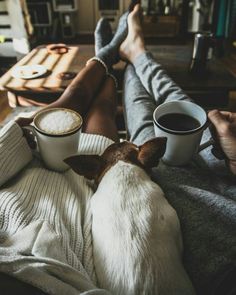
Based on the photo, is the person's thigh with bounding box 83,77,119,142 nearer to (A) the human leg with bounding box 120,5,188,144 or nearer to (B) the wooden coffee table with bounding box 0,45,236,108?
(A) the human leg with bounding box 120,5,188,144

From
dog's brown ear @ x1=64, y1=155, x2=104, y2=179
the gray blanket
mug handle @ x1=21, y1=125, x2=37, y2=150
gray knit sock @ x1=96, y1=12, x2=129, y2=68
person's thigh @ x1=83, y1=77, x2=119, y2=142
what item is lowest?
the gray blanket

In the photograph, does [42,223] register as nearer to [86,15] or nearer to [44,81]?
[44,81]

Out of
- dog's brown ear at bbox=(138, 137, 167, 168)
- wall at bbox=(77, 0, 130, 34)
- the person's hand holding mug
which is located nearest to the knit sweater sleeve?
dog's brown ear at bbox=(138, 137, 167, 168)

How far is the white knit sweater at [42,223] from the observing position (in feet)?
1.26

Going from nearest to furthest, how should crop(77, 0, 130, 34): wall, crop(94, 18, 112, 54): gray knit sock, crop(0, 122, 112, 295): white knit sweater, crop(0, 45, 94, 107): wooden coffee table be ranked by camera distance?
crop(0, 122, 112, 295): white knit sweater
crop(0, 45, 94, 107): wooden coffee table
crop(94, 18, 112, 54): gray knit sock
crop(77, 0, 130, 34): wall

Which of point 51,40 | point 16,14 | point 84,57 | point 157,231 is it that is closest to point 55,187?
point 157,231

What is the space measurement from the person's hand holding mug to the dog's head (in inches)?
5.2

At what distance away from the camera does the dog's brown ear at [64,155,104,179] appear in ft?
1.94

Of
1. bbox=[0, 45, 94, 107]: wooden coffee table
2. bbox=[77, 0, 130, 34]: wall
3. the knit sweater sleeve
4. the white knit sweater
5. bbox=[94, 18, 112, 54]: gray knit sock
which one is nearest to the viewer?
the white knit sweater

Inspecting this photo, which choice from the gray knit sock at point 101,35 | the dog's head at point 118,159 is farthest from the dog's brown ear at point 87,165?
the gray knit sock at point 101,35

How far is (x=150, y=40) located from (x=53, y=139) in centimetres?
280

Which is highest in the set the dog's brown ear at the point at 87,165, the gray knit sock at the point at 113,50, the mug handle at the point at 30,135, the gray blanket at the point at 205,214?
the gray knit sock at the point at 113,50

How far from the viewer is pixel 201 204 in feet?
1.87

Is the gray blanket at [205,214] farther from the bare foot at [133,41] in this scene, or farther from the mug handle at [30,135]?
the bare foot at [133,41]
